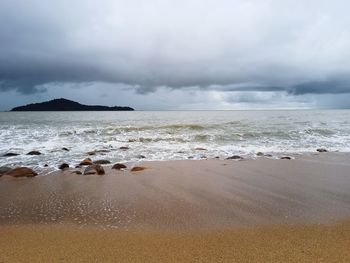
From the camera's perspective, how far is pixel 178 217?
15.7ft

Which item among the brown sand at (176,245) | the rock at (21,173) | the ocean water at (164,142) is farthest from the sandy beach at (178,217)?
the ocean water at (164,142)

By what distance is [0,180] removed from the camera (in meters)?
7.90

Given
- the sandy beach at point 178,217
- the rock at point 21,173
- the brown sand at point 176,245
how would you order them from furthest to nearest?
1. the rock at point 21,173
2. the sandy beach at point 178,217
3. the brown sand at point 176,245

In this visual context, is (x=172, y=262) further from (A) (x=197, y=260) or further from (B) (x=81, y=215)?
(B) (x=81, y=215)

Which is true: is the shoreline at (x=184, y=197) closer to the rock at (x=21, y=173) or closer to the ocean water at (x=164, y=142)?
the rock at (x=21, y=173)

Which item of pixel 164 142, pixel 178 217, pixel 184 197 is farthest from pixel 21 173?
pixel 164 142

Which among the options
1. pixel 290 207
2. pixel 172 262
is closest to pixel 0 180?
pixel 172 262

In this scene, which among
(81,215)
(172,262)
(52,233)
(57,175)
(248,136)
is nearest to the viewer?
(172,262)

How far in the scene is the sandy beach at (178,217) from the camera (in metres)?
3.45

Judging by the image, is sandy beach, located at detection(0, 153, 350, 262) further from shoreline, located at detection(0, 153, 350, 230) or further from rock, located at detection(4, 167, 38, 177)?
rock, located at detection(4, 167, 38, 177)

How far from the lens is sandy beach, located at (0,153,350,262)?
11.3 feet

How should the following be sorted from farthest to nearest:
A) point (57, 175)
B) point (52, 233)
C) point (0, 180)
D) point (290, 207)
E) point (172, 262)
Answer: point (57, 175)
point (0, 180)
point (290, 207)
point (52, 233)
point (172, 262)

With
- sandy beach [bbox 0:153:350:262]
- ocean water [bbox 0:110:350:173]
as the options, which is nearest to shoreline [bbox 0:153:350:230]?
sandy beach [bbox 0:153:350:262]

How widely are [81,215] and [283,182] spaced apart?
4.96 meters
